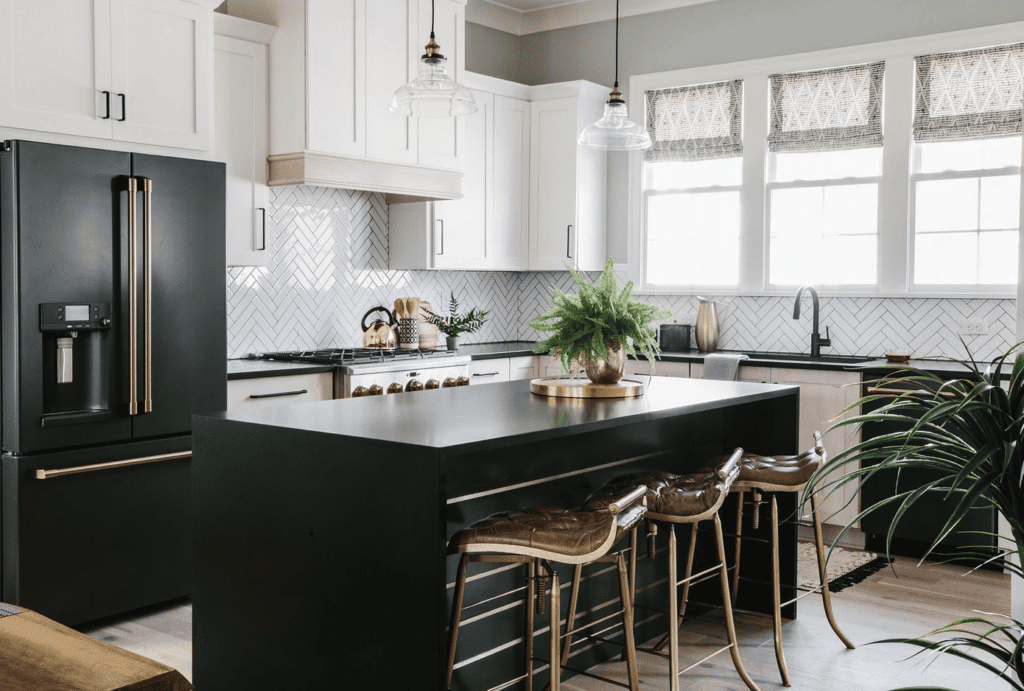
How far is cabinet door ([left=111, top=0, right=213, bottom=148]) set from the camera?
3920 millimetres

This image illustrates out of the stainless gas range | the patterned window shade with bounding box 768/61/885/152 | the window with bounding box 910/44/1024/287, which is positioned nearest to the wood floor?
the stainless gas range

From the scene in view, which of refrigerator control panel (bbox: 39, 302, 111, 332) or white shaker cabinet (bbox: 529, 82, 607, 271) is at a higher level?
white shaker cabinet (bbox: 529, 82, 607, 271)

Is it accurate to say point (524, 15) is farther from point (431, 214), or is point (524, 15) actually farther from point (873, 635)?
point (873, 635)

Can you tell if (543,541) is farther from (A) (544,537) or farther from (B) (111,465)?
(B) (111,465)

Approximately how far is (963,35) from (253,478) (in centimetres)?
444

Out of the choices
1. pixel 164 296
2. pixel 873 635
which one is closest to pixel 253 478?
pixel 164 296

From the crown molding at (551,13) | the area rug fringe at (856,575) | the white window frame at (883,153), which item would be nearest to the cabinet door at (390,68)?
the crown molding at (551,13)

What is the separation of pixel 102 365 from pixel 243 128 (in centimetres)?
159

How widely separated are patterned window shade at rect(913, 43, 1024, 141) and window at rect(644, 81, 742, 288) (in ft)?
3.59

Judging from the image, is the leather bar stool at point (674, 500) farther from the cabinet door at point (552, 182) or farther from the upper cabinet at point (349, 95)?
the cabinet door at point (552, 182)

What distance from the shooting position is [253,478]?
2.63 m

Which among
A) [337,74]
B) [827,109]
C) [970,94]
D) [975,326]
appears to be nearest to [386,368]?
[337,74]

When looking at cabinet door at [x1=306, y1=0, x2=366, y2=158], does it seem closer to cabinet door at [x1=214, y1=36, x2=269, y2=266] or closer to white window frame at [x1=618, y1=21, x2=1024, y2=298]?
cabinet door at [x1=214, y1=36, x2=269, y2=266]

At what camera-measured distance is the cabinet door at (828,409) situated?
4988 millimetres
